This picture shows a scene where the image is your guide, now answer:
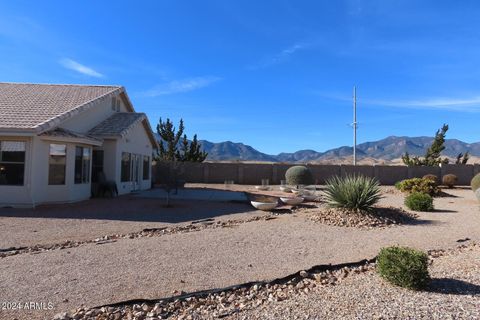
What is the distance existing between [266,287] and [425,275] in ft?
7.81

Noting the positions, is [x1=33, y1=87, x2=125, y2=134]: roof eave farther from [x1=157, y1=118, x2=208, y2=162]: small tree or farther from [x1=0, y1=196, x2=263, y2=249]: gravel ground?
[x1=157, y1=118, x2=208, y2=162]: small tree

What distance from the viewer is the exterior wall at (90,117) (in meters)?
18.3

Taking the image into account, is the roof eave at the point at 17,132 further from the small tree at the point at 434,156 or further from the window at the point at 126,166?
the small tree at the point at 434,156

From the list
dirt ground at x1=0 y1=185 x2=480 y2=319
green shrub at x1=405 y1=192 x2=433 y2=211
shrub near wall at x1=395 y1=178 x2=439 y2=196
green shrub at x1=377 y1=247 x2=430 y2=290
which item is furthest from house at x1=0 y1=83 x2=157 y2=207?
shrub near wall at x1=395 y1=178 x2=439 y2=196

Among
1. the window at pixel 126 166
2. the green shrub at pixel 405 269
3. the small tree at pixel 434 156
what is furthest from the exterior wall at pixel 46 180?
the small tree at pixel 434 156

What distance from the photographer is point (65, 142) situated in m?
16.7

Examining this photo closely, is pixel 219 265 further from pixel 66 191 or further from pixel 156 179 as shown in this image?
pixel 156 179

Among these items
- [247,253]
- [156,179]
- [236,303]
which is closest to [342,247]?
[247,253]

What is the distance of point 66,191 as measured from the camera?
1688 centimetres

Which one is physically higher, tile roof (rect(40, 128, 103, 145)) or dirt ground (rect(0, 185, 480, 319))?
tile roof (rect(40, 128, 103, 145))

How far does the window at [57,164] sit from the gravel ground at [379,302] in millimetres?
→ 13187

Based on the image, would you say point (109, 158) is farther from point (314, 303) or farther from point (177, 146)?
point (177, 146)

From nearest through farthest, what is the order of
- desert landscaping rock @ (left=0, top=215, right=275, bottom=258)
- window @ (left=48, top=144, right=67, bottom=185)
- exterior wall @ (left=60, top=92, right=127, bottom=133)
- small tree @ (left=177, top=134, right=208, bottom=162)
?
desert landscaping rock @ (left=0, top=215, right=275, bottom=258) → window @ (left=48, top=144, right=67, bottom=185) → exterior wall @ (left=60, top=92, right=127, bottom=133) → small tree @ (left=177, top=134, right=208, bottom=162)

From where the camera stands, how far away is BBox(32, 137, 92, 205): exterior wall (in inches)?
617
